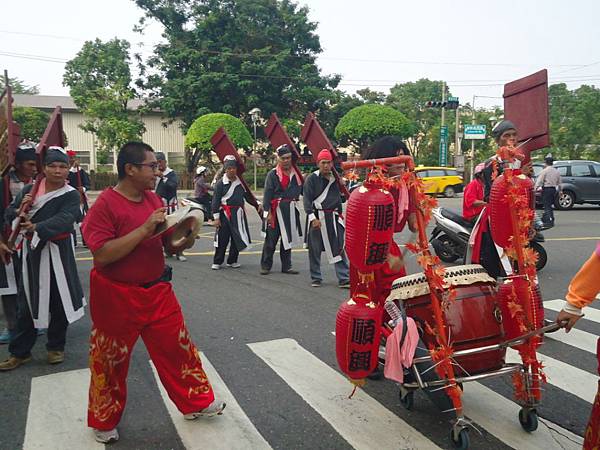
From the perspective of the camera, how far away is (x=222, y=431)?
3234mm

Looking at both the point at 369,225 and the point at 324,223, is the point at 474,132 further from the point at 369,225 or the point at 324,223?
the point at 369,225

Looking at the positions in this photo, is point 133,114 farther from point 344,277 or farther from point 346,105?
point 344,277

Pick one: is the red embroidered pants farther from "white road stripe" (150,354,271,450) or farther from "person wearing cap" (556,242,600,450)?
"person wearing cap" (556,242,600,450)

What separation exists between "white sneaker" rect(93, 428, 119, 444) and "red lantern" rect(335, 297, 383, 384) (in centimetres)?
Answer: 140

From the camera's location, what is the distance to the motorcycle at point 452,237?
7.99 m

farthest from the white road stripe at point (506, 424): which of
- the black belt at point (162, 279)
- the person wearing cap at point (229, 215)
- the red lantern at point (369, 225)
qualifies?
the person wearing cap at point (229, 215)

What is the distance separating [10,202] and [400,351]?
3.71 meters

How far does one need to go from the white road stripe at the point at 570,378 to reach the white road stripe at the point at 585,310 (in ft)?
5.26

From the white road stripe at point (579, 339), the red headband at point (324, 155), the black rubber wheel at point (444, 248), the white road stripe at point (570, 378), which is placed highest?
the red headband at point (324, 155)

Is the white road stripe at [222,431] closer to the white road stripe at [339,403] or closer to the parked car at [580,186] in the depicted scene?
the white road stripe at [339,403]

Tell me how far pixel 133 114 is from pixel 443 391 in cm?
3201

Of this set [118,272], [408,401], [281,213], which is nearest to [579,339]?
[408,401]

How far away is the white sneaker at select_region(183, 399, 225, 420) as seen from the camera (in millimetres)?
3300

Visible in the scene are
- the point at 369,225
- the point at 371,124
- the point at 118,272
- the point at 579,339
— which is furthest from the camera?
the point at 371,124
